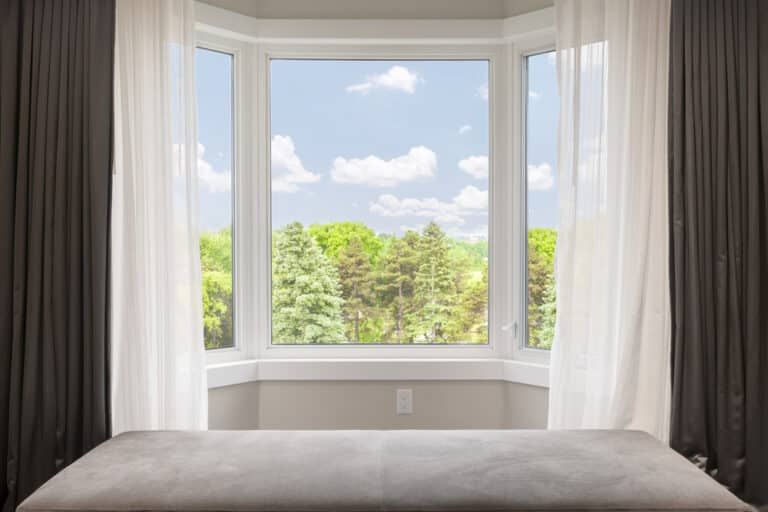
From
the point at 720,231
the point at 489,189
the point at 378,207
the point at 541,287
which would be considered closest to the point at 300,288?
the point at 378,207

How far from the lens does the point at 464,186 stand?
2.89 m

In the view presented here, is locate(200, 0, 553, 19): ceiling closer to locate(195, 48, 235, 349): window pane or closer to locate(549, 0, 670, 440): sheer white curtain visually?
locate(195, 48, 235, 349): window pane

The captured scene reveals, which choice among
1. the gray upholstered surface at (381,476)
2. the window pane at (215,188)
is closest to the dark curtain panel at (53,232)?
the gray upholstered surface at (381,476)

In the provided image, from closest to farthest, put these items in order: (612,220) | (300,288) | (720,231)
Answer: (720,231) < (612,220) < (300,288)

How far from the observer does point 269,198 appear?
288cm

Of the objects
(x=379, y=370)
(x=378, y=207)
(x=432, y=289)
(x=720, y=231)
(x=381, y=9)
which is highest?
(x=381, y=9)

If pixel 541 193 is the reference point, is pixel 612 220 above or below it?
below

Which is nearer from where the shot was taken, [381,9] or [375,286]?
[381,9]

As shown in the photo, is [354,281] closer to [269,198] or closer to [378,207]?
[378,207]

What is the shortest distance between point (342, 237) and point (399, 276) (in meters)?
0.31

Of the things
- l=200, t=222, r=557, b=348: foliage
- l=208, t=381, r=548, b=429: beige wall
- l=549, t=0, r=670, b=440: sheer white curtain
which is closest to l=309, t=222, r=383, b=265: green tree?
l=200, t=222, r=557, b=348: foliage

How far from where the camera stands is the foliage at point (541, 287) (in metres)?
2.77

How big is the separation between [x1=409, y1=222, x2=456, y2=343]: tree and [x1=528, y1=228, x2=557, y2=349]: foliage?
348 millimetres

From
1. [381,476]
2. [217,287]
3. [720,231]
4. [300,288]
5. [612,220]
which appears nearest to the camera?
[381,476]
